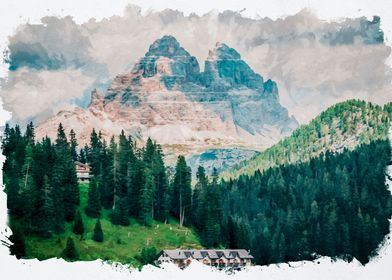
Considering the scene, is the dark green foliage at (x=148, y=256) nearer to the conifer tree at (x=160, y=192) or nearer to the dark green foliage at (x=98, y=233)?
the dark green foliage at (x=98, y=233)

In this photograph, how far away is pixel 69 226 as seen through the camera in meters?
118

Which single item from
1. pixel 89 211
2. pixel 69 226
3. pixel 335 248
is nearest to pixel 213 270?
pixel 69 226

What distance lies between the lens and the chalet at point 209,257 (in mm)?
108375

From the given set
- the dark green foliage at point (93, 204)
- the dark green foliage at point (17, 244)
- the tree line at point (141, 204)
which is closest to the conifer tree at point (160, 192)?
the tree line at point (141, 204)

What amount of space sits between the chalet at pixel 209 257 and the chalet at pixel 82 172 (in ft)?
125

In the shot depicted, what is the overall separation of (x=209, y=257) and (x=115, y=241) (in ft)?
46.4

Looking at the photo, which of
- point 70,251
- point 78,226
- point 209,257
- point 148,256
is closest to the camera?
point 70,251

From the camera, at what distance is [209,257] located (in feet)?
385

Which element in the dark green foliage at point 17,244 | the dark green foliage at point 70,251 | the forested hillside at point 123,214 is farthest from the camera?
the forested hillside at point 123,214

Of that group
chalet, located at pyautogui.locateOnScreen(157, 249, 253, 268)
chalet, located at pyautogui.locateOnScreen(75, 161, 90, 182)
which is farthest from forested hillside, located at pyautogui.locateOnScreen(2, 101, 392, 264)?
chalet, located at pyautogui.locateOnScreen(75, 161, 90, 182)

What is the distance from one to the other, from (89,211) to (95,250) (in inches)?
647

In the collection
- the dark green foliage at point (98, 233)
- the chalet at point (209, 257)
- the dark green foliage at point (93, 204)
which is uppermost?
the dark green foliage at point (93, 204)

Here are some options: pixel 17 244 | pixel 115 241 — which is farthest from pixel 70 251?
pixel 115 241

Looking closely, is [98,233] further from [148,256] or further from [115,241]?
[148,256]
